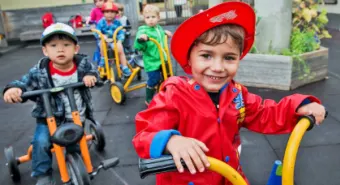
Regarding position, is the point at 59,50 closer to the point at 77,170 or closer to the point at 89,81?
the point at 89,81

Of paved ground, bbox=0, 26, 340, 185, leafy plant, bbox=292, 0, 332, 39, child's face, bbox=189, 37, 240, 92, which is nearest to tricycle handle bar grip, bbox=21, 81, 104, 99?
paved ground, bbox=0, 26, 340, 185

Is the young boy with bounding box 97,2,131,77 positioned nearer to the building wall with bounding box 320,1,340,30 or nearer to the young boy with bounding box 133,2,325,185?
the young boy with bounding box 133,2,325,185

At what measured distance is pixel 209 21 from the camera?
56.8 inches

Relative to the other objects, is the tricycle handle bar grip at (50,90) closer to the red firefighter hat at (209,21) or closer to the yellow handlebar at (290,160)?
the red firefighter hat at (209,21)

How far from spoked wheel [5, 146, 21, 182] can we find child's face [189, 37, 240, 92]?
2382 millimetres

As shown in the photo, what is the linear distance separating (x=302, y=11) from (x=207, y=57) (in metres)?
4.88

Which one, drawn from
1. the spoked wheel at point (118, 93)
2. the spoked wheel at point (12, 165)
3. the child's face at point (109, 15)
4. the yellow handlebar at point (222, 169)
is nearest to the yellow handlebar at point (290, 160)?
the yellow handlebar at point (222, 169)

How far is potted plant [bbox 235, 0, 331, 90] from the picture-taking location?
509cm

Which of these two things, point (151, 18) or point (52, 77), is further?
point (151, 18)

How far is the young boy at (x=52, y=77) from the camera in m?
2.67

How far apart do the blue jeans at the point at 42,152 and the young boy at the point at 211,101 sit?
55.2 inches

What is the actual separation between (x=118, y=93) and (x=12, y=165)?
2260mm

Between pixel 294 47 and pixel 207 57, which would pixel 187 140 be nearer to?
pixel 207 57

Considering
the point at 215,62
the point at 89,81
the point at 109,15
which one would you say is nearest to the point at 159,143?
the point at 215,62
